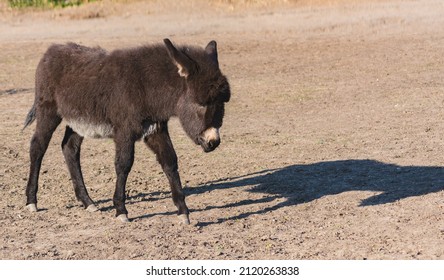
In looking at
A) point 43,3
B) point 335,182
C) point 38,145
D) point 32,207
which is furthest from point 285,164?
point 43,3

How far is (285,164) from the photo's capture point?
37.9 feet

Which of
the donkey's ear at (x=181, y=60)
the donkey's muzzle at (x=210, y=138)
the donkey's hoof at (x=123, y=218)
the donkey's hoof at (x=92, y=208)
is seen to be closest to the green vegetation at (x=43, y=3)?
the donkey's hoof at (x=92, y=208)

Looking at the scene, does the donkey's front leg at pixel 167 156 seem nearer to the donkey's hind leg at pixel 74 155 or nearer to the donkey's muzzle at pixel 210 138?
the donkey's muzzle at pixel 210 138

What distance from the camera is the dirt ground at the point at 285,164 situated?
27.9 ft

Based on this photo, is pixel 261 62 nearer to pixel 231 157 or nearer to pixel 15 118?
pixel 15 118

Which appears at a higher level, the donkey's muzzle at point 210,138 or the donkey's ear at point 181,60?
the donkey's ear at point 181,60

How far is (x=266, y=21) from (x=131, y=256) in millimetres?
16198

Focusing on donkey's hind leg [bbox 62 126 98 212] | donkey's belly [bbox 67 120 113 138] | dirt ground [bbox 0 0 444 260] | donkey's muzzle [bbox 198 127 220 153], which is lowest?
dirt ground [bbox 0 0 444 260]

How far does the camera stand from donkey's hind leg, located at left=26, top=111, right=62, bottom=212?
32.2ft

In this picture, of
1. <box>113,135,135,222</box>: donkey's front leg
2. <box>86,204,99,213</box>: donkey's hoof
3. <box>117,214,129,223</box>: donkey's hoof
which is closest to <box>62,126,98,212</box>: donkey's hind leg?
<box>86,204,99,213</box>: donkey's hoof

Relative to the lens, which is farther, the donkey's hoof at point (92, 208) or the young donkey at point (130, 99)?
the donkey's hoof at point (92, 208)

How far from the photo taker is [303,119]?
14.4 m

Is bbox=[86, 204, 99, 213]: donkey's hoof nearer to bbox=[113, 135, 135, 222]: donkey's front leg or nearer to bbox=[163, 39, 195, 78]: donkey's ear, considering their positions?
bbox=[113, 135, 135, 222]: donkey's front leg

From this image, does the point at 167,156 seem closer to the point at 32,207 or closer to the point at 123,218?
the point at 123,218
